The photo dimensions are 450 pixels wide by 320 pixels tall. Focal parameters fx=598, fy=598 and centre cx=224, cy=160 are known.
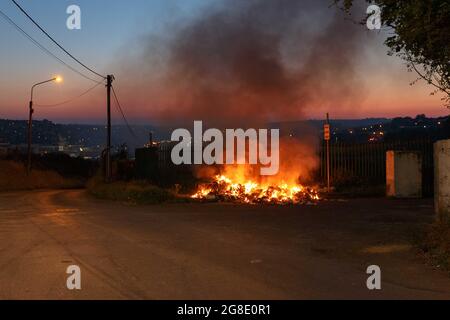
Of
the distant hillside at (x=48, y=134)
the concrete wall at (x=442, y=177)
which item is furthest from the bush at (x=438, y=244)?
the distant hillside at (x=48, y=134)

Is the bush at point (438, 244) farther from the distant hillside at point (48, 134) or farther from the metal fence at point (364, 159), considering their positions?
the distant hillside at point (48, 134)

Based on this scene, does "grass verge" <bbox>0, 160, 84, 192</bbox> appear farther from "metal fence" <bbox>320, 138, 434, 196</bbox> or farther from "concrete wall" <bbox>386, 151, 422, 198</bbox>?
"concrete wall" <bbox>386, 151, 422, 198</bbox>

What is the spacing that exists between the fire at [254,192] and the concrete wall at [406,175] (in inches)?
117

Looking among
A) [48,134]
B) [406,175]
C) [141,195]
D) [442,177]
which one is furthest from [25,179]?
[48,134]

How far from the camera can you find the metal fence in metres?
26.2

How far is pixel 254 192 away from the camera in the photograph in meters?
22.5

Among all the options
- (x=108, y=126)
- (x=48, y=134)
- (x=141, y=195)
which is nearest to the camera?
(x=141, y=195)

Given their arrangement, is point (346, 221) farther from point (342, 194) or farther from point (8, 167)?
point (8, 167)

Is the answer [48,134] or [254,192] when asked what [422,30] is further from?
[48,134]

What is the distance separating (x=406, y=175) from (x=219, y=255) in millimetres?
14075

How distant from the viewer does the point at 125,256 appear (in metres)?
10.2
